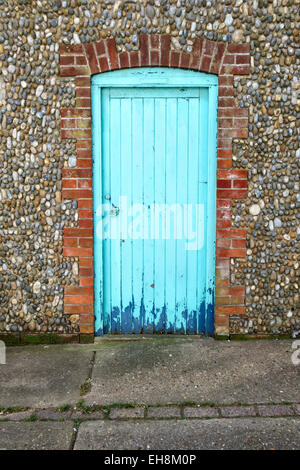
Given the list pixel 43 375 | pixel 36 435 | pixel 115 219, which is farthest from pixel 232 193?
pixel 36 435

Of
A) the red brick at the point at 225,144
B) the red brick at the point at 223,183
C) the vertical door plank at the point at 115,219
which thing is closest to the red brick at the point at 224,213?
the red brick at the point at 223,183

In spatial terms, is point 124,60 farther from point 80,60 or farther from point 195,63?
point 195,63

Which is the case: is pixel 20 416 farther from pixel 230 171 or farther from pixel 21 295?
pixel 230 171

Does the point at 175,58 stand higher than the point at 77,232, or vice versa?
the point at 175,58

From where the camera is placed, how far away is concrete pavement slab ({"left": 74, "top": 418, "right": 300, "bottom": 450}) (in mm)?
2697

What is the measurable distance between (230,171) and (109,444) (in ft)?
8.38

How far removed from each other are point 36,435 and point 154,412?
0.82 metres

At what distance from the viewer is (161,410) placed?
3082 millimetres

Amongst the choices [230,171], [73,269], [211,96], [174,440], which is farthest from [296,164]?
[174,440]

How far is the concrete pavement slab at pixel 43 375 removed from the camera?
3.26 meters

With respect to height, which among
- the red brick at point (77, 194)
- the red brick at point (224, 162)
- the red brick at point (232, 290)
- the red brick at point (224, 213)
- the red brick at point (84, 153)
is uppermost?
the red brick at point (84, 153)

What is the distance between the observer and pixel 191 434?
2.81 metres

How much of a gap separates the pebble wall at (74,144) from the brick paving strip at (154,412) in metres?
1.16

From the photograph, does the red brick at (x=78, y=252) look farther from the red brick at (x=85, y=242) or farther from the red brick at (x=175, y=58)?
the red brick at (x=175, y=58)
